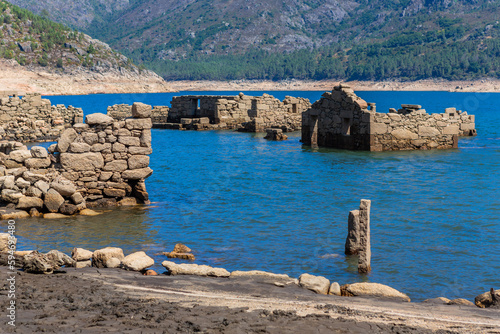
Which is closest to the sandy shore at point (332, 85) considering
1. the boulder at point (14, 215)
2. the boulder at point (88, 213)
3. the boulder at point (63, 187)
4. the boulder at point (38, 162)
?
the boulder at point (38, 162)

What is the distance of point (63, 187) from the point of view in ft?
43.3

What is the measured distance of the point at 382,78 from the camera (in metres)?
173

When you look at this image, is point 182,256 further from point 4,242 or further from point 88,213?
point 88,213

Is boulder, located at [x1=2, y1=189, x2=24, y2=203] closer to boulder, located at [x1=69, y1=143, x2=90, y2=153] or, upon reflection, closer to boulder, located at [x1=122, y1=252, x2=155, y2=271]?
boulder, located at [x1=69, y1=143, x2=90, y2=153]

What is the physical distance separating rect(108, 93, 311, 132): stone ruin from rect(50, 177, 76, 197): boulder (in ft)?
72.2

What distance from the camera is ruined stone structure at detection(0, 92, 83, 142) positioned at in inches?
1119

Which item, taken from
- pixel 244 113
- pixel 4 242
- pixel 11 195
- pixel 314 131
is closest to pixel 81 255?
pixel 4 242

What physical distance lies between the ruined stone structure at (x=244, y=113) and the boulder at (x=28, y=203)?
74.1 feet

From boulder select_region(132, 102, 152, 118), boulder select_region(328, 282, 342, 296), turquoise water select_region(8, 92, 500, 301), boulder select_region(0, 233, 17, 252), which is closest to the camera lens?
boulder select_region(328, 282, 342, 296)

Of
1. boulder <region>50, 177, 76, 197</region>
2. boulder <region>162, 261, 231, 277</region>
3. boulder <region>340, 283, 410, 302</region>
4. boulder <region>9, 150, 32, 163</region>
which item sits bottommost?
boulder <region>340, 283, 410, 302</region>

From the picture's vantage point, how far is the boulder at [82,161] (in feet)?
44.8

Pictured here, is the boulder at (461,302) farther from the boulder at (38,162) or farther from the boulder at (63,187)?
the boulder at (38,162)

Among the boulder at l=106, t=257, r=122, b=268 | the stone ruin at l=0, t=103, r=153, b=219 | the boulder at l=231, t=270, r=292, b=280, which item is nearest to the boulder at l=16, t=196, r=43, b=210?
the stone ruin at l=0, t=103, r=153, b=219

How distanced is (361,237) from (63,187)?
23.7 ft
